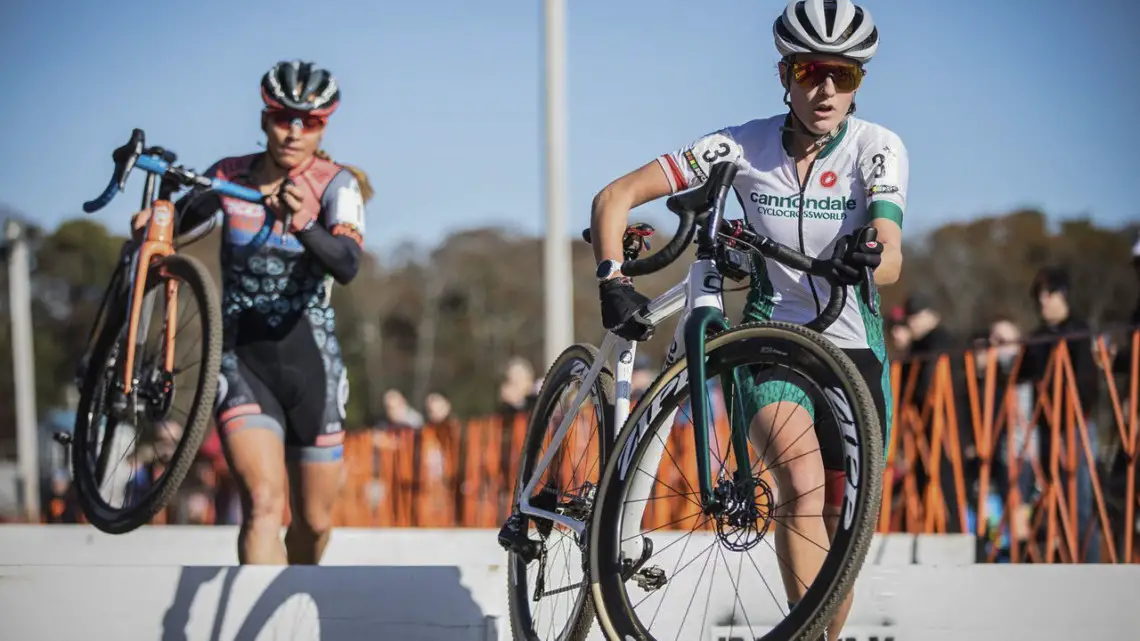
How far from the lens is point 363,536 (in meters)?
8.62

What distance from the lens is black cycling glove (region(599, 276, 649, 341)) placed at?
4426mm

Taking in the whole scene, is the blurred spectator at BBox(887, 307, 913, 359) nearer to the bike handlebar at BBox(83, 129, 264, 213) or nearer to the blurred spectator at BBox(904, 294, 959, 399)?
the blurred spectator at BBox(904, 294, 959, 399)

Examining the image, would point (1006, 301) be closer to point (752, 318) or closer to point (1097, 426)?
point (1097, 426)

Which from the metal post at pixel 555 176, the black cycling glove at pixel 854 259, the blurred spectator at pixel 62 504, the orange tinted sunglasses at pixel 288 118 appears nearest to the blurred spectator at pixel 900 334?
the metal post at pixel 555 176

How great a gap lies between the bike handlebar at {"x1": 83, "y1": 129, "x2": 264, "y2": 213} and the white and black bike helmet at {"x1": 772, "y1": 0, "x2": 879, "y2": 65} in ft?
8.48

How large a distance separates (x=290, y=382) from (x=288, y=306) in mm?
323

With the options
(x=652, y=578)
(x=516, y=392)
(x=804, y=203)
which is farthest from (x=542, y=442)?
(x=516, y=392)

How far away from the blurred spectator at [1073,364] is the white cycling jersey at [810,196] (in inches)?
154

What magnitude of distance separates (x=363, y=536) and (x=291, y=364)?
2.45 metres

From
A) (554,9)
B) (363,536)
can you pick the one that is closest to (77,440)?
(363,536)

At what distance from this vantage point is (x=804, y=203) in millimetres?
4625

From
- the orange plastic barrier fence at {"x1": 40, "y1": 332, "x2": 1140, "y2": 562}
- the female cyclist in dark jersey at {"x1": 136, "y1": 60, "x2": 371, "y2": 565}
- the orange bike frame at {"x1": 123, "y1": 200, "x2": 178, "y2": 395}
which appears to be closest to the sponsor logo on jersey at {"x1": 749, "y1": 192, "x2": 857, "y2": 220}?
the orange plastic barrier fence at {"x1": 40, "y1": 332, "x2": 1140, "y2": 562}

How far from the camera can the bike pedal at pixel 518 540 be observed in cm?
512

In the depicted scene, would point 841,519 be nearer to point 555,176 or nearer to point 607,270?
point 607,270
